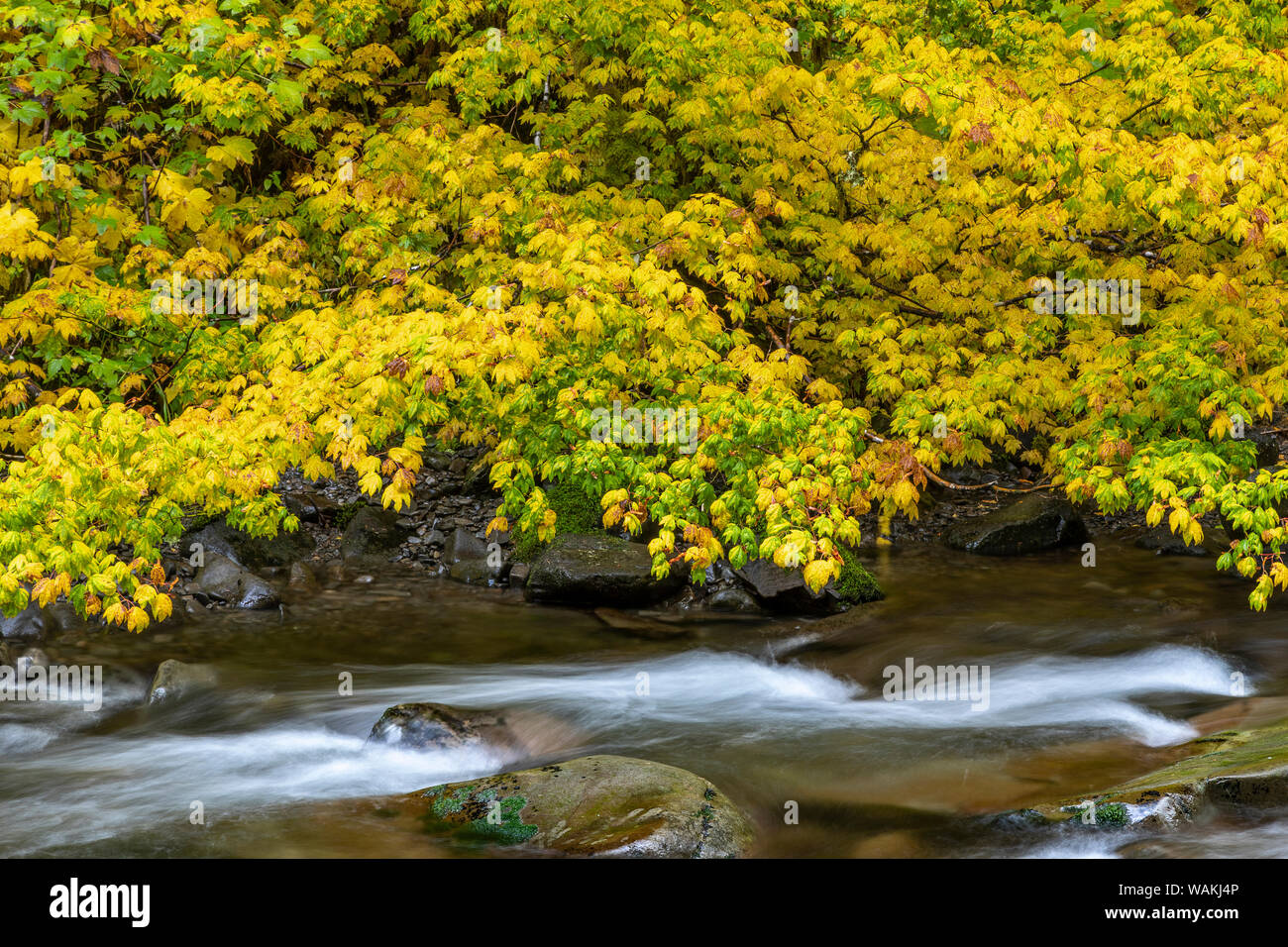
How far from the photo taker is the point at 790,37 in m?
11.4

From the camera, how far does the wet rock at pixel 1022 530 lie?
11.5 meters

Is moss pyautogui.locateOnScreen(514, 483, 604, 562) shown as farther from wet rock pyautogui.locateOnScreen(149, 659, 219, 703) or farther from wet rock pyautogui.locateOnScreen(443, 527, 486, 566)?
wet rock pyautogui.locateOnScreen(149, 659, 219, 703)

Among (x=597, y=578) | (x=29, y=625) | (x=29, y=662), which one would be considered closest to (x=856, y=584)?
(x=597, y=578)

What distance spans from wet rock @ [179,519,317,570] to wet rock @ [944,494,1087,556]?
7089 mm

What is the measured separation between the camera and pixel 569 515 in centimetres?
1116

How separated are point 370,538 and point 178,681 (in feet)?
12.6

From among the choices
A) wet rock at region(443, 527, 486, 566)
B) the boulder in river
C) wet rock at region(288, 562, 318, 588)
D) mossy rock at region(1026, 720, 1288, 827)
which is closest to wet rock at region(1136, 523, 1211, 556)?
mossy rock at region(1026, 720, 1288, 827)

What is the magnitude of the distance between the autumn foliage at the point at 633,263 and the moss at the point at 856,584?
1.05ft

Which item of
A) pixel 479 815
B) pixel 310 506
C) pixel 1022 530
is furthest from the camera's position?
pixel 310 506
